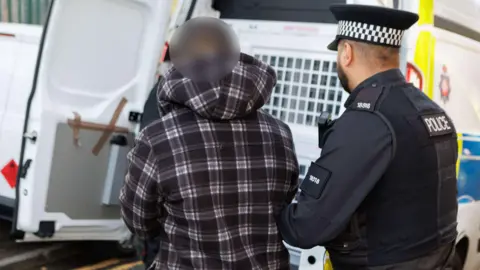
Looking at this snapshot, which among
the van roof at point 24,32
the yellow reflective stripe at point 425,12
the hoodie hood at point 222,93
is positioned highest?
the yellow reflective stripe at point 425,12

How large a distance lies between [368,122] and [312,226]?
14.9 inches

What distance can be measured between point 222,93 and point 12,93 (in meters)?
2.99

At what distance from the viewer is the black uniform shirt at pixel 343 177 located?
6.19 ft

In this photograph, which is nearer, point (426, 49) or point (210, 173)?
point (210, 173)

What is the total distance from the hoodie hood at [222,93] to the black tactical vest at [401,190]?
343 mm

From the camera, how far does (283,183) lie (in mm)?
2035

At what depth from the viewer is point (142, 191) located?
6.25 feet

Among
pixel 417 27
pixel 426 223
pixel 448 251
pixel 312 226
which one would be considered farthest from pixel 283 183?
pixel 417 27

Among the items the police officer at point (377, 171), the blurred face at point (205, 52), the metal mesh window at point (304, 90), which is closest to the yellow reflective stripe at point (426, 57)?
the metal mesh window at point (304, 90)

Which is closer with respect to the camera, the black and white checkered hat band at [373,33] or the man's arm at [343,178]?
the man's arm at [343,178]

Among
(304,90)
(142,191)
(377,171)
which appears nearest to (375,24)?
(377,171)

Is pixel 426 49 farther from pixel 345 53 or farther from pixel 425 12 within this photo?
pixel 345 53

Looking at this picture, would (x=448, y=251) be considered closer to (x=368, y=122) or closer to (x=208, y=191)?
(x=368, y=122)

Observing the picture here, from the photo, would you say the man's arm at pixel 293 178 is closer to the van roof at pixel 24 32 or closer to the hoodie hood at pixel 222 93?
the hoodie hood at pixel 222 93
